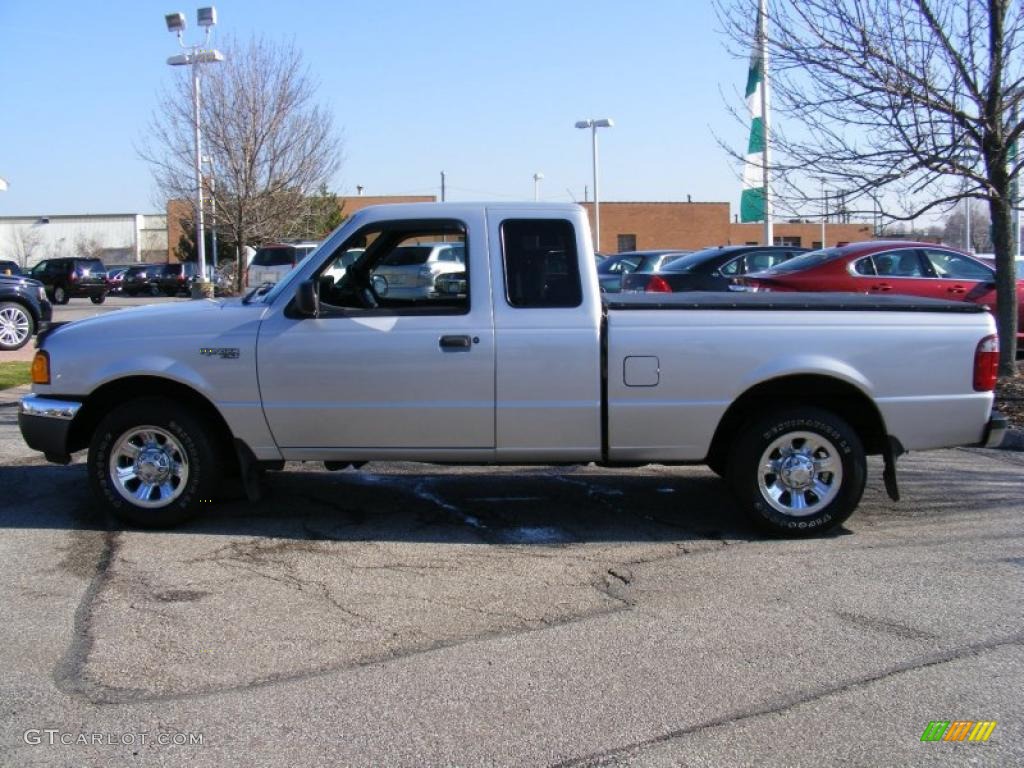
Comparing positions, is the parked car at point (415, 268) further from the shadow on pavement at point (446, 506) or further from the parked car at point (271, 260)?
the parked car at point (271, 260)

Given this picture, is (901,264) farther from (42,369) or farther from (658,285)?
(42,369)

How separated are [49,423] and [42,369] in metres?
0.35

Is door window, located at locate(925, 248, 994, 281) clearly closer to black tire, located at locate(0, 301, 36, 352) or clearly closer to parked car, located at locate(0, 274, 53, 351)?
parked car, located at locate(0, 274, 53, 351)

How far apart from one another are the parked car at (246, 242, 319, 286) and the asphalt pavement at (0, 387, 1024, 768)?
18.7m

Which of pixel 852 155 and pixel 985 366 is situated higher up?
pixel 852 155

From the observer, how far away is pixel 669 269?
15.5 m

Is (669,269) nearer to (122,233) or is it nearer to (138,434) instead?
(138,434)

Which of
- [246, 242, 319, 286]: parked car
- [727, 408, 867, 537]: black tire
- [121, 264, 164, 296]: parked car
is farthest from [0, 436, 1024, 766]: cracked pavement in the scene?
[121, 264, 164, 296]: parked car

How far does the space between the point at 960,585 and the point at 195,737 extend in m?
3.92

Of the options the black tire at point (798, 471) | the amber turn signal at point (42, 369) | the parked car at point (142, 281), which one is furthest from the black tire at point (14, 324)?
the parked car at point (142, 281)

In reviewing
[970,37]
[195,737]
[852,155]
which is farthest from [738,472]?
[970,37]

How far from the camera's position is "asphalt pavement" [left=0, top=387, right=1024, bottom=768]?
3695 millimetres

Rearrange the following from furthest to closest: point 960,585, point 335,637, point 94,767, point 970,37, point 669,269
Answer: point 669,269, point 970,37, point 960,585, point 335,637, point 94,767

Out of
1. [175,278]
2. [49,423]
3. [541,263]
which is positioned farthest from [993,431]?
[175,278]
